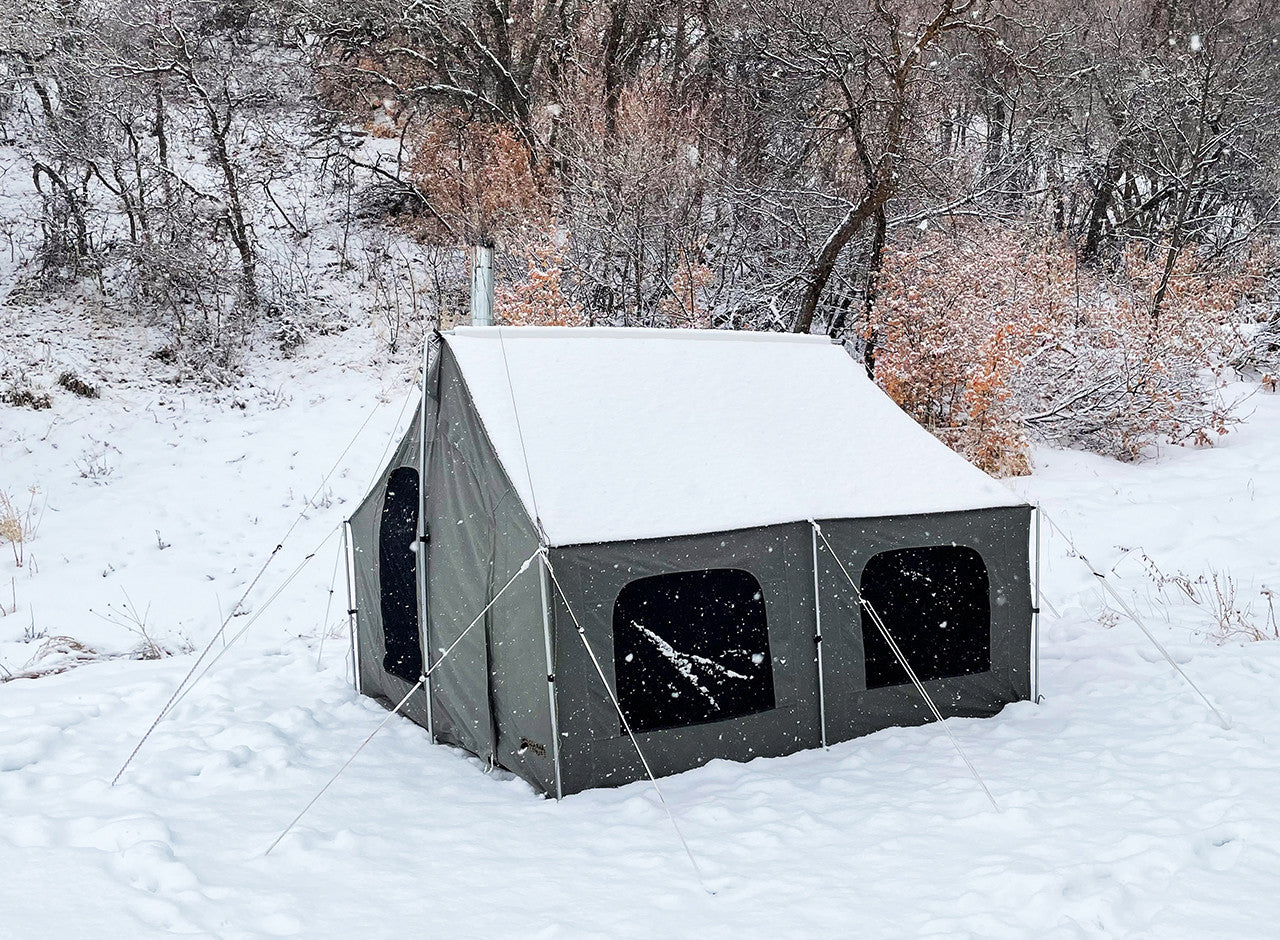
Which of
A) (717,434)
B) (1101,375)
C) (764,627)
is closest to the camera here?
(764,627)

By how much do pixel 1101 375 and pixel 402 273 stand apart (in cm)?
1051

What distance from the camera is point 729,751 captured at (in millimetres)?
5191

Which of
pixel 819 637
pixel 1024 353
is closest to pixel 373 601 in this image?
pixel 819 637

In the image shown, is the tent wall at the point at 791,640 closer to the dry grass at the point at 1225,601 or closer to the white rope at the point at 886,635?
the white rope at the point at 886,635

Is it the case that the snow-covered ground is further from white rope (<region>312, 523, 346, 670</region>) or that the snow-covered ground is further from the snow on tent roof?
the snow on tent roof

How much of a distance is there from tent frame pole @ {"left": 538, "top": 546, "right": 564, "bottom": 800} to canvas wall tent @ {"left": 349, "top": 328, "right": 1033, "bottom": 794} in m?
0.01

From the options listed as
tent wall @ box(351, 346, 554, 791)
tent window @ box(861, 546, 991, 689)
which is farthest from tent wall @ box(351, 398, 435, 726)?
tent window @ box(861, 546, 991, 689)

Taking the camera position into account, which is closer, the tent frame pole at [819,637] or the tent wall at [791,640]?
the tent wall at [791,640]

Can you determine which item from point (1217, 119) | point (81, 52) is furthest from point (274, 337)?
point (1217, 119)

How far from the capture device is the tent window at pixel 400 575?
603 centimetres

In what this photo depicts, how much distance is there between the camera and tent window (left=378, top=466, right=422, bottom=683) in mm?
6031

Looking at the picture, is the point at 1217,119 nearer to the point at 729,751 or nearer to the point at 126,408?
the point at 729,751

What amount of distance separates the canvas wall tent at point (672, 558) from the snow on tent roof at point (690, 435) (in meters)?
0.01

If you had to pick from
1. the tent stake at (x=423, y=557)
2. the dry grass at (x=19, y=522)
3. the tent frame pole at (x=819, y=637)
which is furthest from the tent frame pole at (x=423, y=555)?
the dry grass at (x=19, y=522)
